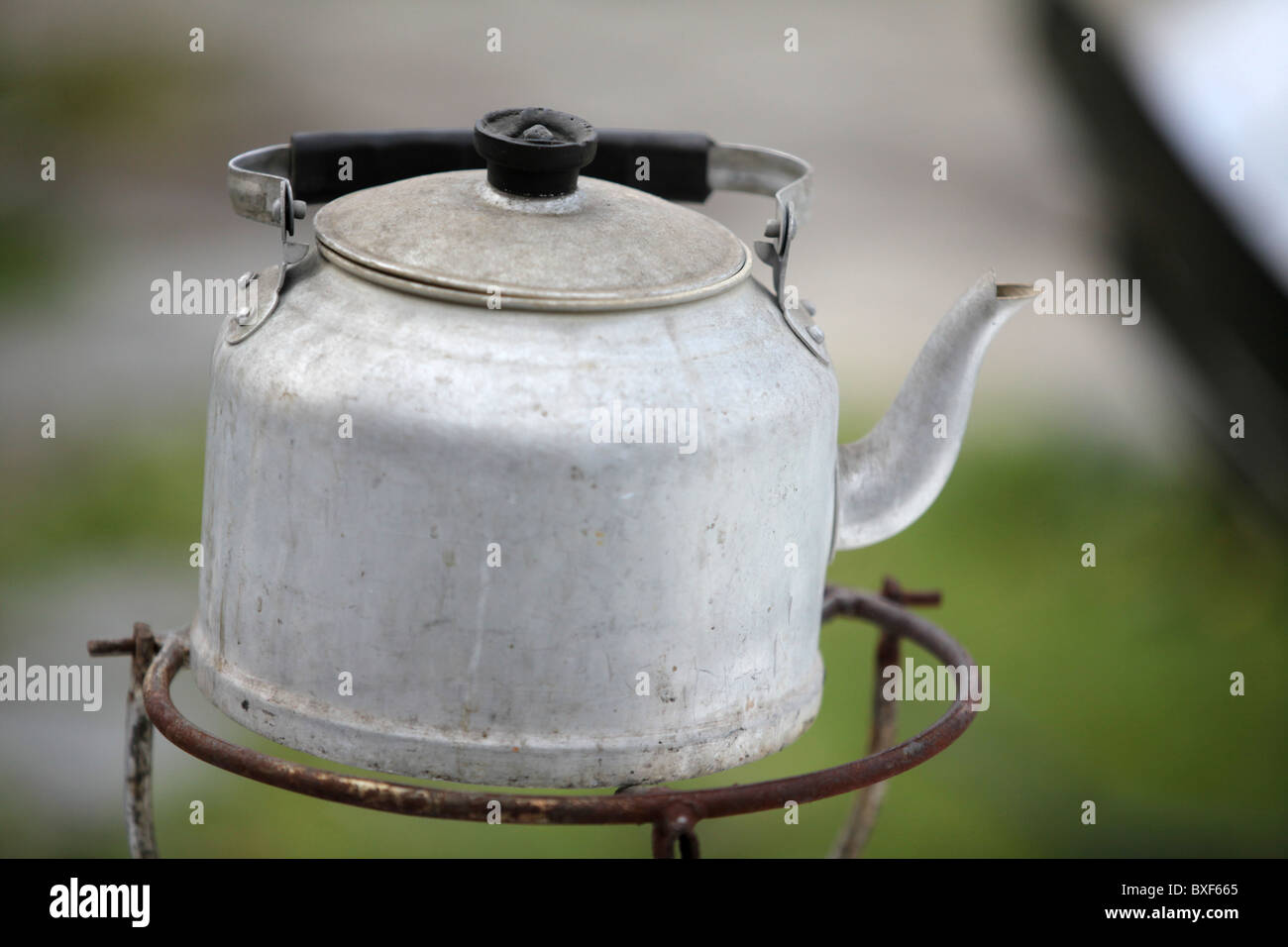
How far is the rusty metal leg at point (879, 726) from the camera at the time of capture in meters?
2.11

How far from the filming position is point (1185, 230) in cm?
332

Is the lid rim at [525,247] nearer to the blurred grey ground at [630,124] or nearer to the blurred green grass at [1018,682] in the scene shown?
the blurred green grass at [1018,682]

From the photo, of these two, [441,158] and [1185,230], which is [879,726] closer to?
[441,158]

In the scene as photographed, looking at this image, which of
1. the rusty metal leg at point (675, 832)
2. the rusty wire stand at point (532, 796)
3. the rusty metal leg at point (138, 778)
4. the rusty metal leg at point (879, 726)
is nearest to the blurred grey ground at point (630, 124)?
the rusty metal leg at point (879, 726)

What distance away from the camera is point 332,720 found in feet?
4.79

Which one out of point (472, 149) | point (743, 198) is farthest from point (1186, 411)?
point (472, 149)

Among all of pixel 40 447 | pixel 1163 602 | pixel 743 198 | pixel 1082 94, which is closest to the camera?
pixel 1082 94

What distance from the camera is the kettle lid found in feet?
4.70

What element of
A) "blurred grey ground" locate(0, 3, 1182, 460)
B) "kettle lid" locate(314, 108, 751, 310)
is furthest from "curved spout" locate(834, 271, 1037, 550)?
"blurred grey ground" locate(0, 3, 1182, 460)

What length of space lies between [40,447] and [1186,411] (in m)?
3.30

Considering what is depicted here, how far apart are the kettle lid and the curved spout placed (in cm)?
26

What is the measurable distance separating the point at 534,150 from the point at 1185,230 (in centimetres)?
227
